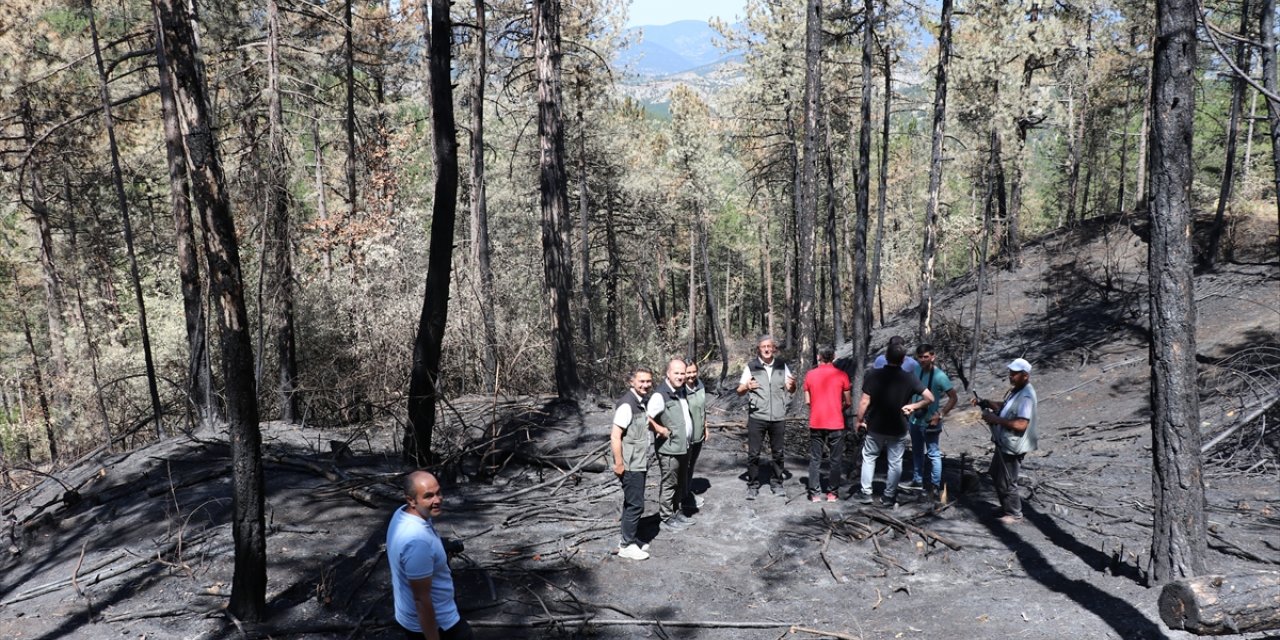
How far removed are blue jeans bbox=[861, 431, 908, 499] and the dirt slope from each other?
365mm

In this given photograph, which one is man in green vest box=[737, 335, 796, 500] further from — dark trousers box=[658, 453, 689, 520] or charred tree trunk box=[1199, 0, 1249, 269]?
charred tree trunk box=[1199, 0, 1249, 269]

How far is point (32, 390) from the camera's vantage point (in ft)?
83.7

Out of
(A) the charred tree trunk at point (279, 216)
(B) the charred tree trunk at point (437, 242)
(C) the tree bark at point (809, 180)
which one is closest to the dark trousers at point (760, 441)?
(B) the charred tree trunk at point (437, 242)

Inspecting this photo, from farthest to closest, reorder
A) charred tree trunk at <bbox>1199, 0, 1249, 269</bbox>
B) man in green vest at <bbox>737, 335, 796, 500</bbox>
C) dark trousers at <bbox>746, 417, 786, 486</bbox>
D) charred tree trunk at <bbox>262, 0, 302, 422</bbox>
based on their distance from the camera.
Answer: charred tree trunk at <bbox>1199, 0, 1249, 269</bbox>, charred tree trunk at <bbox>262, 0, 302, 422</bbox>, dark trousers at <bbox>746, 417, 786, 486</bbox>, man in green vest at <bbox>737, 335, 796, 500</bbox>

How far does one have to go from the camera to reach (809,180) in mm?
13469

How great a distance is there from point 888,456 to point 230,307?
22.6 feet

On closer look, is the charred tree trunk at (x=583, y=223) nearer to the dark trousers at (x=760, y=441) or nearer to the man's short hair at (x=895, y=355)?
the dark trousers at (x=760, y=441)

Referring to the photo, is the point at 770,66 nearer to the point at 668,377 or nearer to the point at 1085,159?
the point at 668,377

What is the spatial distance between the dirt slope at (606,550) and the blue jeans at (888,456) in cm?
36

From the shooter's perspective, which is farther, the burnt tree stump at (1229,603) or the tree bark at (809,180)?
the tree bark at (809,180)

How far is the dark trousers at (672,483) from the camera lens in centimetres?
784

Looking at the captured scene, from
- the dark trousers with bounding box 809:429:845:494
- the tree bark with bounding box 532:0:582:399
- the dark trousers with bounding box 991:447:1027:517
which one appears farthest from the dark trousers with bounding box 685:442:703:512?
the tree bark with bounding box 532:0:582:399

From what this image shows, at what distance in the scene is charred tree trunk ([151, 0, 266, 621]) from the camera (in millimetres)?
5273

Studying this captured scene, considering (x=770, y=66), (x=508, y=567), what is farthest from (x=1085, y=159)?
(x=508, y=567)
